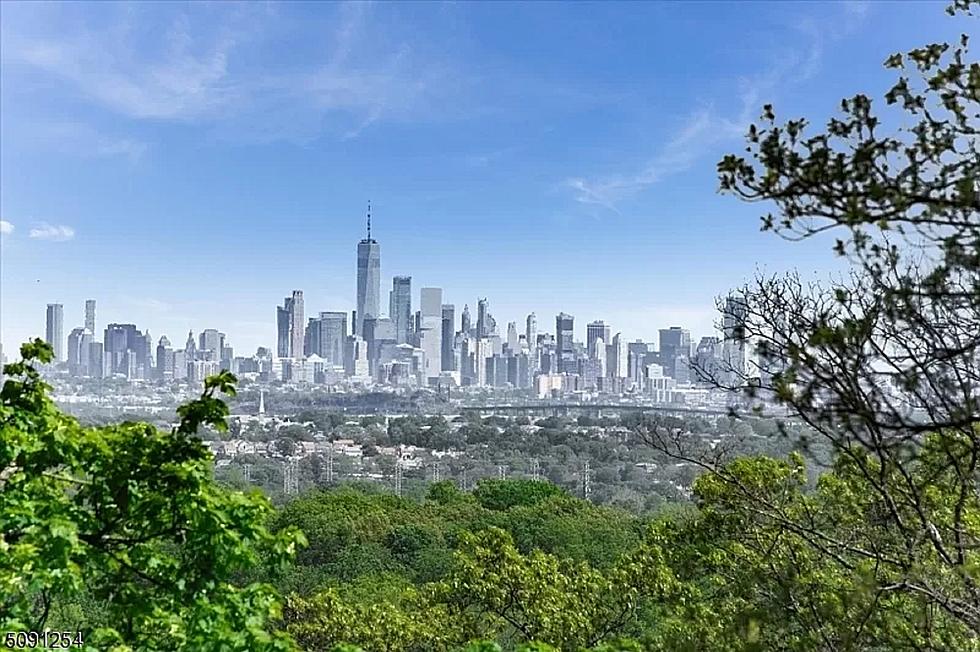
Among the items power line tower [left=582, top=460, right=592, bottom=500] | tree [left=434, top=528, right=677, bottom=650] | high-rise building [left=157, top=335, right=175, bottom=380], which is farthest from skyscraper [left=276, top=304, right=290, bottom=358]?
tree [left=434, top=528, right=677, bottom=650]

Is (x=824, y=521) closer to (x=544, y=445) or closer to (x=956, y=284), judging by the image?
(x=956, y=284)

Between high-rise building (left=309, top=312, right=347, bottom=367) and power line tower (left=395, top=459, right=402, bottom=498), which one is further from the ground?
high-rise building (left=309, top=312, right=347, bottom=367)

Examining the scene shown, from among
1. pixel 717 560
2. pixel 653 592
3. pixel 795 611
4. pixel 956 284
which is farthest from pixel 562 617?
pixel 956 284

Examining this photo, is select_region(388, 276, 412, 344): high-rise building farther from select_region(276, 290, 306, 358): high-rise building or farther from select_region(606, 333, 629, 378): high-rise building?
select_region(606, 333, 629, 378): high-rise building

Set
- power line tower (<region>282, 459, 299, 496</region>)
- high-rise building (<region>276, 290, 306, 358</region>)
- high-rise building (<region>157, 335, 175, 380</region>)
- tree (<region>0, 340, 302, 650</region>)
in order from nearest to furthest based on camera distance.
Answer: tree (<region>0, 340, 302, 650</region>) → power line tower (<region>282, 459, 299, 496</region>) → high-rise building (<region>157, 335, 175, 380</region>) → high-rise building (<region>276, 290, 306, 358</region>)

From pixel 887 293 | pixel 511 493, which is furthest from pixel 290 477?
pixel 887 293

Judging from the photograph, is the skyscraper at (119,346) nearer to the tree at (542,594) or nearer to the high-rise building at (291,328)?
the high-rise building at (291,328)
